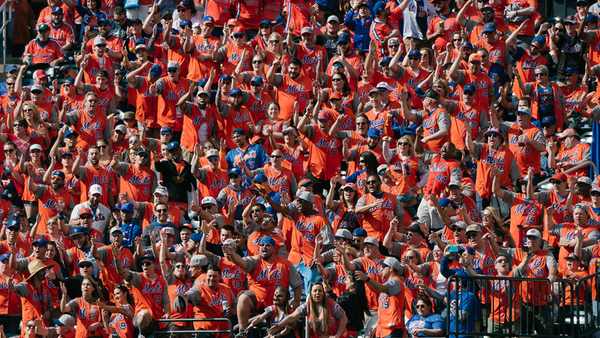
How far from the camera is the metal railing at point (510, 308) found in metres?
15.5

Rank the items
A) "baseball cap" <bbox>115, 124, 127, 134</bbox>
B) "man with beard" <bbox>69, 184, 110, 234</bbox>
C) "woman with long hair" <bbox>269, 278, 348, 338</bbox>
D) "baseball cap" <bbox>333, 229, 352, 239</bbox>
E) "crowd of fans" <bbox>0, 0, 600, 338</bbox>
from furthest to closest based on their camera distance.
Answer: "baseball cap" <bbox>115, 124, 127, 134</bbox> → "man with beard" <bbox>69, 184, 110, 234</bbox> → "baseball cap" <bbox>333, 229, 352, 239</bbox> → "crowd of fans" <bbox>0, 0, 600, 338</bbox> → "woman with long hair" <bbox>269, 278, 348, 338</bbox>

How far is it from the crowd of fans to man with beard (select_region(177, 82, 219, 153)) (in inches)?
1.5

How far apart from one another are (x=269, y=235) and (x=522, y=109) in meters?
4.54

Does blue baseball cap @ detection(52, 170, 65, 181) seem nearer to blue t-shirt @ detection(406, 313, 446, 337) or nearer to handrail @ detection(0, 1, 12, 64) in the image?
handrail @ detection(0, 1, 12, 64)

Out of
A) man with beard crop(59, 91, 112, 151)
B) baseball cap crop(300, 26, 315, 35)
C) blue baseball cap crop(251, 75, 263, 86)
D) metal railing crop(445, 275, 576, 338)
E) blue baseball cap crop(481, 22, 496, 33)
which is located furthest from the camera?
baseball cap crop(300, 26, 315, 35)

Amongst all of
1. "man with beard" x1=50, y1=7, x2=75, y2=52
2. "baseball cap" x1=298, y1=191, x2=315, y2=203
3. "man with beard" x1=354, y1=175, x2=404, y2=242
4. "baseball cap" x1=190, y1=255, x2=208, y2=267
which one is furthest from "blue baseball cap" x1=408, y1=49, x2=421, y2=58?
"man with beard" x1=50, y1=7, x2=75, y2=52

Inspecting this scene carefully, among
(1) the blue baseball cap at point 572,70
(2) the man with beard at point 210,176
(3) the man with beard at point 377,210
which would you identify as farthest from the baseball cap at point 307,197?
(1) the blue baseball cap at point 572,70

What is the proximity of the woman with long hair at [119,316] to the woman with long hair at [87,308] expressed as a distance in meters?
0.14

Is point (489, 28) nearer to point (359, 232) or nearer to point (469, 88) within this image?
point (469, 88)

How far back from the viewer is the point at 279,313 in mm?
16859

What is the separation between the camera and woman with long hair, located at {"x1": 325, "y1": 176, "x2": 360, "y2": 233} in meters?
18.8

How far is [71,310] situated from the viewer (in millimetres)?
17578

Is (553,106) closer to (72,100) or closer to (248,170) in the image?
(248,170)

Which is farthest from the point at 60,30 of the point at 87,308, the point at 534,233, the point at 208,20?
the point at 534,233
